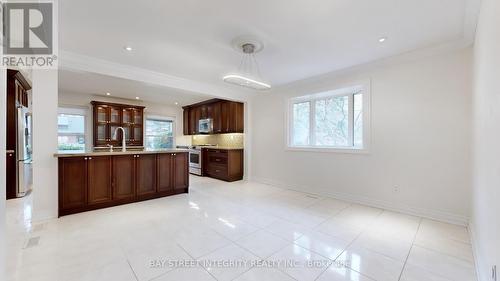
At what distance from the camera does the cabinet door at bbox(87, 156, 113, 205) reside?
10.6ft

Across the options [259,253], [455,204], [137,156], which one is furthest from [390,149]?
[137,156]

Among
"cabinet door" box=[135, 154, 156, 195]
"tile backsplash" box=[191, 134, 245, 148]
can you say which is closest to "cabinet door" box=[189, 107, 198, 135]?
"tile backsplash" box=[191, 134, 245, 148]

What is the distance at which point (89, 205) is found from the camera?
3238 millimetres

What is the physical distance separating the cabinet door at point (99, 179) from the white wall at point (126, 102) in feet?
10.9

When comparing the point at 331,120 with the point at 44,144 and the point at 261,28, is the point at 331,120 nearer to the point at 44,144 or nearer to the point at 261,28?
the point at 261,28

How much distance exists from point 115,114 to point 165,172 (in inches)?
128

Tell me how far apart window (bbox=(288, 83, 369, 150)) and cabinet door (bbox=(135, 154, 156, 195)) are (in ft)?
9.64

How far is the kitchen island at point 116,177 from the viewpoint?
3.08 metres

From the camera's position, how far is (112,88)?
5168mm

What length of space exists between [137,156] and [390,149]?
426cm

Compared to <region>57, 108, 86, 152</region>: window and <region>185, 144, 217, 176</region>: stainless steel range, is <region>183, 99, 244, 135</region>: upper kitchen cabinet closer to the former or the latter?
<region>185, 144, 217, 176</region>: stainless steel range

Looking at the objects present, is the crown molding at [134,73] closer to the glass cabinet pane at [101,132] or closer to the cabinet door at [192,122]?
the cabinet door at [192,122]

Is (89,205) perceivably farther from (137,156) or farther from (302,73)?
(302,73)

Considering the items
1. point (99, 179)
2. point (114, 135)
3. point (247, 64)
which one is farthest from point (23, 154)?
point (247, 64)
